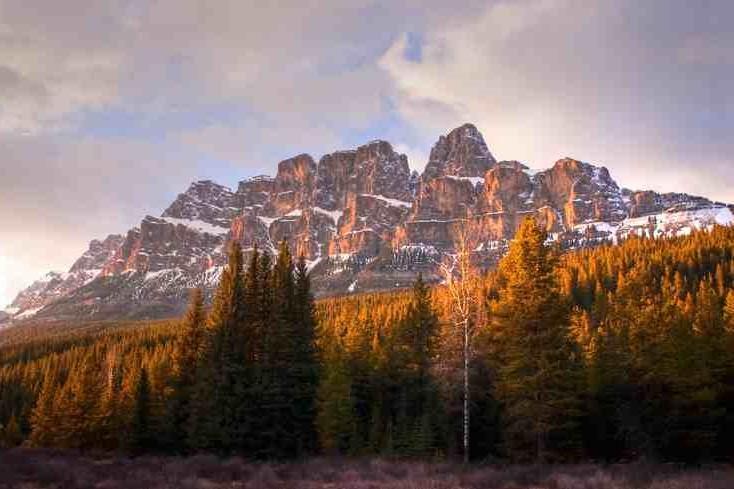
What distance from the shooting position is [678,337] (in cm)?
3089

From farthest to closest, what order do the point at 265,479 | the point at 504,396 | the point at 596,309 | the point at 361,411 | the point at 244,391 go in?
the point at 596,309
the point at 361,411
the point at 244,391
the point at 504,396
the point at 265,479

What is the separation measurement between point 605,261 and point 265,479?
421 feet

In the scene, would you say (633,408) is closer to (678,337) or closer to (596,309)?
(678,337)

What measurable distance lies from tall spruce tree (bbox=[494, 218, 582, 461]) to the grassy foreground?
4.09m

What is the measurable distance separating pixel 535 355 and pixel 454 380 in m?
4.76

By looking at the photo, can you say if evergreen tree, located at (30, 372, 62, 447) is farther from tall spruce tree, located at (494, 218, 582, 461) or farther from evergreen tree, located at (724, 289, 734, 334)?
evergreen tree, located at (724, 289, 734, 334)

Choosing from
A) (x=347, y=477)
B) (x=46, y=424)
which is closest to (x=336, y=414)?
(x=347, y=477)

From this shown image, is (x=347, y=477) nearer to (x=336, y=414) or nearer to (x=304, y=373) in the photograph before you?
(x=304, y=373)

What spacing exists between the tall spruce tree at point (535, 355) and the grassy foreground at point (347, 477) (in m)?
4.09

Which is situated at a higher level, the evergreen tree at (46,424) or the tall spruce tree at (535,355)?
the tall spruce tree at (535,355)

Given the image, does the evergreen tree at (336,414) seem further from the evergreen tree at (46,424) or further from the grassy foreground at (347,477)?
the evergreen tree at (46,424)

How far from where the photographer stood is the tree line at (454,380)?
82.2ft

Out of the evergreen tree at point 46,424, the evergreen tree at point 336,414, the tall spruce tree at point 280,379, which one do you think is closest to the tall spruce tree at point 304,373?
the tall spruce tree at point 280,379

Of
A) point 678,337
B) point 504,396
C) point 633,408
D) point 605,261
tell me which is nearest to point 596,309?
point 678,337
